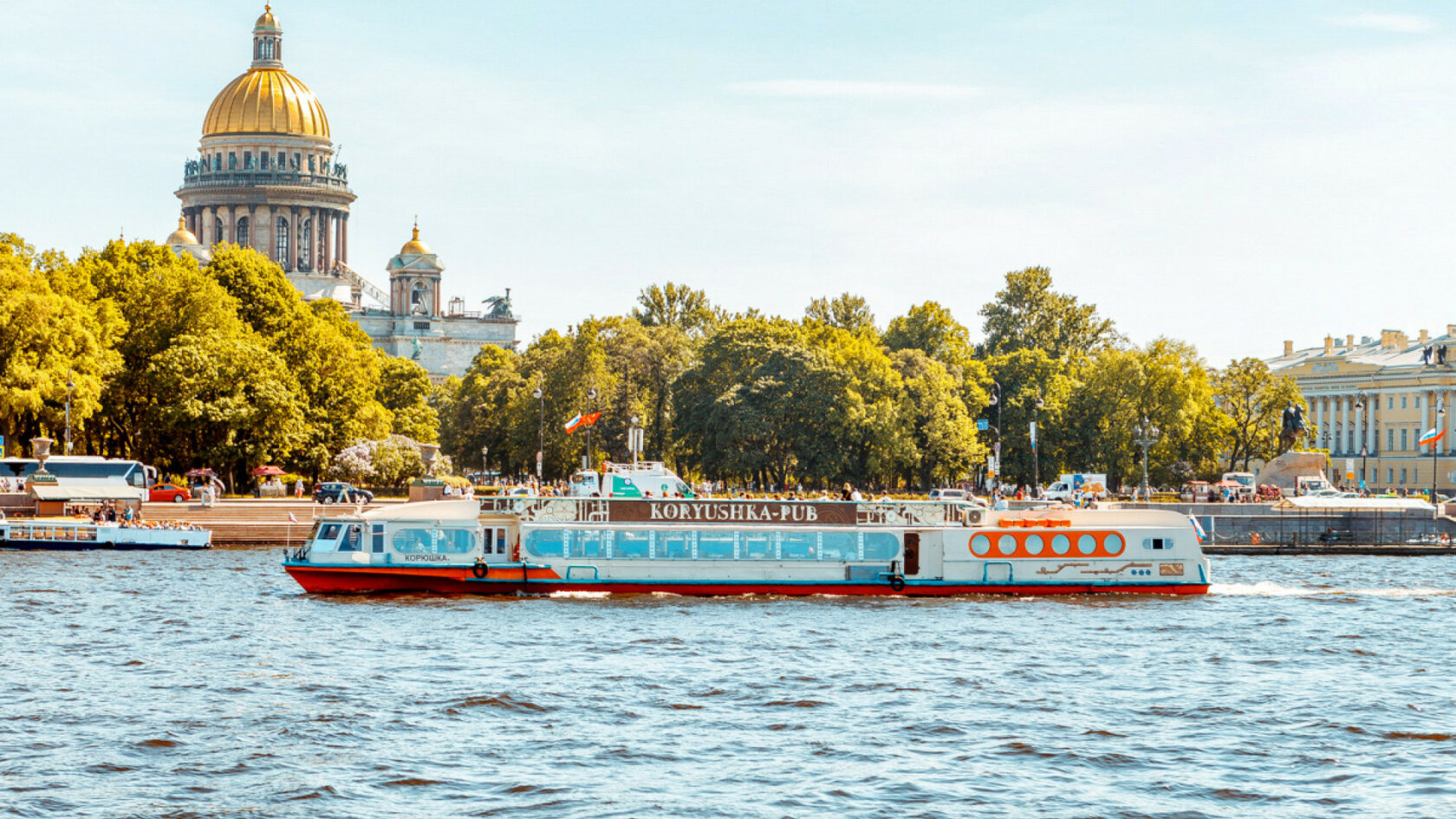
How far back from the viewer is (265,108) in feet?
568

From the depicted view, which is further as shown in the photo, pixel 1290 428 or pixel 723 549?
pixel 1290 428

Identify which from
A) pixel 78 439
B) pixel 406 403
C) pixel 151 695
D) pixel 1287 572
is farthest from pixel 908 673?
pixel 406 403

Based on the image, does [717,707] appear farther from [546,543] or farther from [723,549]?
[546,543]

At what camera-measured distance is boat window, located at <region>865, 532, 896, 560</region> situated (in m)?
45.4

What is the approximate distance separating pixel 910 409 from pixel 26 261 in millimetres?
45196

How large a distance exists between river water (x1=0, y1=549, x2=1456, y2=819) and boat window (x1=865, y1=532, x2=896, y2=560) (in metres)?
1.88

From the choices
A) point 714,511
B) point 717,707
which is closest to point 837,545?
point 714,511

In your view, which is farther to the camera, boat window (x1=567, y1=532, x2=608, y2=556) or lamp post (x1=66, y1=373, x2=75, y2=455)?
lamp post (x1=66, y1=373, x2=75, y2=455)

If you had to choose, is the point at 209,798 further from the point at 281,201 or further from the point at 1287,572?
the point at 281,201

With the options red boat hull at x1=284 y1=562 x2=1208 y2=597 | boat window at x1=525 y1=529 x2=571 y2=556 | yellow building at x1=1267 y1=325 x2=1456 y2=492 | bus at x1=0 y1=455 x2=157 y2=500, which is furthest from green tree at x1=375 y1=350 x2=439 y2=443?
yellow building at x1=1267 y1=325 x2=1456 y2=492

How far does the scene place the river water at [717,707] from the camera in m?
22.0

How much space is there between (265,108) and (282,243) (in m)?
14.3

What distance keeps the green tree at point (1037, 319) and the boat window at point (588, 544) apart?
89.7 metres

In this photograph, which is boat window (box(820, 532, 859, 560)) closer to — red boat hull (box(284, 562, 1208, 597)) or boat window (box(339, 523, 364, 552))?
red boat hull (box(284, 562, 1208, 597))
